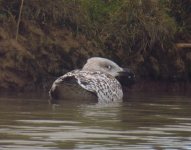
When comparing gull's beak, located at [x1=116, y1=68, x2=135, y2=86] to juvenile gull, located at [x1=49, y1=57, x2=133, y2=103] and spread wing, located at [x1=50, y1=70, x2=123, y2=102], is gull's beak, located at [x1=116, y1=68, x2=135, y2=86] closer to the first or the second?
juvenile gull, located at [x1=49, y1=57, x2=133, y2=103]

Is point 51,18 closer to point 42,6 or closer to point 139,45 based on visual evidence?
point 42,6

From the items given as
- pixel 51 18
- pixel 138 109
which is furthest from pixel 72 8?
pixel 138 109

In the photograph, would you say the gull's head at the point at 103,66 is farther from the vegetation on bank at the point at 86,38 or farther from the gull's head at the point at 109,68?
the vegetation on bank at the point at 86,38

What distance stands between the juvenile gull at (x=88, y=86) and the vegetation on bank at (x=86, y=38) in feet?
4.05

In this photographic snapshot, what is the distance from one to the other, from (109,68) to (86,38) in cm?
132

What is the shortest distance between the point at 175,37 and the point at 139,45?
37.7 inches

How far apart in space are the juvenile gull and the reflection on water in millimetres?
295

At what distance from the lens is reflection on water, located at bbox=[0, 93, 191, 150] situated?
8734 mm

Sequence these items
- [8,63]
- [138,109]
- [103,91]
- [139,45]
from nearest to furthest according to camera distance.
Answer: [138,109], [103,91], [8,63], [139,45]

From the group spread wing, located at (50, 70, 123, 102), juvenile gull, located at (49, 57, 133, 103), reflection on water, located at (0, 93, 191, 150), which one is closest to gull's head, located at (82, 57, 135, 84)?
juvenile gull, located at (49, 57, 133, 103)

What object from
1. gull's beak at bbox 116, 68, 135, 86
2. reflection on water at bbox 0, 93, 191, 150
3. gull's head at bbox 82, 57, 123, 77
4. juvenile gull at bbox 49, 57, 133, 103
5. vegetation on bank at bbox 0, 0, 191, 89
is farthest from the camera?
vegetation on bank at bbox 0, 0, 191, 89

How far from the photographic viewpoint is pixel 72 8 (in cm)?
1705

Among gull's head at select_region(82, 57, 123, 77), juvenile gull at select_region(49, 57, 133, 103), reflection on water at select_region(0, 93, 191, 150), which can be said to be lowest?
reflection on water at select_region(0, 93, 191, 150)

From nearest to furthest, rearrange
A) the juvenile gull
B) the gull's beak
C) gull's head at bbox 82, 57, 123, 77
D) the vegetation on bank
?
the juvenile gull < gull's head at bbox 82, 57, 123, 77 < the gull's beak < the vegetation on bank
